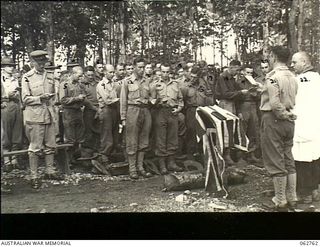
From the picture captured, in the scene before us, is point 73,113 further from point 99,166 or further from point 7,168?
point 7,168

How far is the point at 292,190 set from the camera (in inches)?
159

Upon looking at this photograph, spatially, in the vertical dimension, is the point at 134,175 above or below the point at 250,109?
below

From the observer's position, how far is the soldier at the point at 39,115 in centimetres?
438

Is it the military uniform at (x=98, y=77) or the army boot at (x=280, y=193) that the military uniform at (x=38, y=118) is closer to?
the military uniform at (x=98, y=77)

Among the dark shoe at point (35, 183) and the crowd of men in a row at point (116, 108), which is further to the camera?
the crowd of men in a row at point (116, 108)

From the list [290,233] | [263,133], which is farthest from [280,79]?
[290,233]

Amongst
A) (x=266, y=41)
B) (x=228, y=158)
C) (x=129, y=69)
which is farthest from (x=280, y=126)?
(x=129, y=69)

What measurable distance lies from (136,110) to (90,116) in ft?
1.55

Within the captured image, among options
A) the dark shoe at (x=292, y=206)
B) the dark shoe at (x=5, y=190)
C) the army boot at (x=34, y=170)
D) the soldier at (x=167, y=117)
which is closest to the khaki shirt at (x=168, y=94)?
the soldier at (x=167, y=117)

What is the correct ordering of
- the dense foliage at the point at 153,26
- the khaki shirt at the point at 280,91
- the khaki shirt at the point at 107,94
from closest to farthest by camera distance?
1. the khaki shirt at the point at 280,91
2. the dense foliage at the point at 153,26
3. the khaki shirt at the point at 107,94

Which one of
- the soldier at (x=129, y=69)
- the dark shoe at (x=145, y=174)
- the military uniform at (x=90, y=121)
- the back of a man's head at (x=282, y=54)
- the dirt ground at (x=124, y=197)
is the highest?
the back of a man's head at (x=282, y=54)

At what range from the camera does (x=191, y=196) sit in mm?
4281

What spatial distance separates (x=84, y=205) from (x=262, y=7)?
2.02 m

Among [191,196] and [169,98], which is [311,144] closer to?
[191,196]
